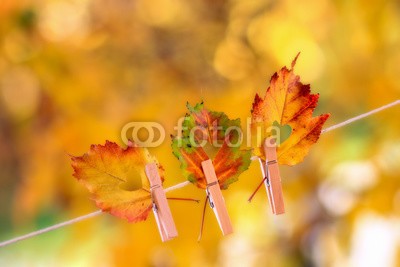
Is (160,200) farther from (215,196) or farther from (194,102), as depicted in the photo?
(194,102)

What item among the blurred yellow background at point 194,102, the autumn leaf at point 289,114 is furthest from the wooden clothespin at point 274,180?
the blurred yellow background at point 194,102

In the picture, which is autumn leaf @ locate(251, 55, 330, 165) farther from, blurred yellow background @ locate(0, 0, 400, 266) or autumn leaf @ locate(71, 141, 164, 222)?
blurred yellow background @ locate(0, 0, 400, 266)

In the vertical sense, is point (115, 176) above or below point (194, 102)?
below

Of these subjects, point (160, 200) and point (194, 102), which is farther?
point (194, 102)

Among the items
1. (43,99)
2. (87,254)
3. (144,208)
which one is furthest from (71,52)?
(144,208)

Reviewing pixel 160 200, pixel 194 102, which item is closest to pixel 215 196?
pixel 160 200

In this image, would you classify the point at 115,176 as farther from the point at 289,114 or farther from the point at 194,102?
the point at 194,102
